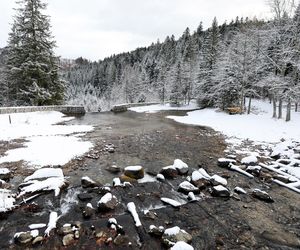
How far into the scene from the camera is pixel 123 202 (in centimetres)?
650

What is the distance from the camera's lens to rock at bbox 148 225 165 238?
516 centimetres

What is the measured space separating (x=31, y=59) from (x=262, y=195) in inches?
958

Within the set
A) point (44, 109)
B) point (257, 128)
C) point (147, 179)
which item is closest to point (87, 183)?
point (147, 179)

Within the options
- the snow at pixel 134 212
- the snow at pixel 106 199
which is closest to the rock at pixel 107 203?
the snow at pixel 106 199

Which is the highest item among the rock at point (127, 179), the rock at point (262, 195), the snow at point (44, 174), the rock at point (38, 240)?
the snow at point (44, 174)

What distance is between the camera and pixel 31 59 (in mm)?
23672

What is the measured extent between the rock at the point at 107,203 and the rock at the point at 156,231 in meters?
1.32

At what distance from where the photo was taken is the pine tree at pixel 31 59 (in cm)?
2353

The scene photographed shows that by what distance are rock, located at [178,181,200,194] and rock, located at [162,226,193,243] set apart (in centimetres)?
208

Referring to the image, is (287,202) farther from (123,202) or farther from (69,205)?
(69,205)

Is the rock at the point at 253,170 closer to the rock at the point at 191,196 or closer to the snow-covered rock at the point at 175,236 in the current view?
the rock at the point at 191,196

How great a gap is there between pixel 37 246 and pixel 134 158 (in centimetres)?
611

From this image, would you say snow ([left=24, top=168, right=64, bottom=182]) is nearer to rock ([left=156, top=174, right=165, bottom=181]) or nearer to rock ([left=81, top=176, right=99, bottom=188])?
rock ([left=81, top=176, right=99, bottom=188])

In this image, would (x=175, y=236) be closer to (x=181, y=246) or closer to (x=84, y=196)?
(x=181, y=246)
